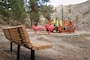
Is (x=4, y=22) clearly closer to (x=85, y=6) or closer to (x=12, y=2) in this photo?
(x=12, y=2)

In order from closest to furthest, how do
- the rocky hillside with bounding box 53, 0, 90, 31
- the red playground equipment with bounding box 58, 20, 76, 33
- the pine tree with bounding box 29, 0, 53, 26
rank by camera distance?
the red playground equipment with bounding box 58, 20, 76, 33
the pine tree with bounding box 29, 0, 53, 26
the rocky hillside with bounding box 53, 0, 90, 31

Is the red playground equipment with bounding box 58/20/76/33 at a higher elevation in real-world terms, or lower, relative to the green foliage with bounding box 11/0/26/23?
lower

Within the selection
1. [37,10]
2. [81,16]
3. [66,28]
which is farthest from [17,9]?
[81,16]

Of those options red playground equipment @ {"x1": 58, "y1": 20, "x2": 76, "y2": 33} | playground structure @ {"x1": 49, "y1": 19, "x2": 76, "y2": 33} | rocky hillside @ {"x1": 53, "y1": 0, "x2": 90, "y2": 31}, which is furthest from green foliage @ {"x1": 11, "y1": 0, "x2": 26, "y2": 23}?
rocky hillside @ {"x1": 53, "y1": 0, "x2": 90, "y2": 31}

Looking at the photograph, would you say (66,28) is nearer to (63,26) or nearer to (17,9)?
(63,26)

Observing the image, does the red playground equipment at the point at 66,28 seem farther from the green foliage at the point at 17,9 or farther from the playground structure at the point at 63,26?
the green foliage at the point at 17,9

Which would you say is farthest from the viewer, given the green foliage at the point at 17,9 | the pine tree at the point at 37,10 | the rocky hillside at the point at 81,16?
the rocky hillside at the point at 81,16

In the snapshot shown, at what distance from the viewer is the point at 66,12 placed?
159 feet

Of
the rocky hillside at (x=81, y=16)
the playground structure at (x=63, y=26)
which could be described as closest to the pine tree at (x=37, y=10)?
the rocky hillside at (x=81, y=16)

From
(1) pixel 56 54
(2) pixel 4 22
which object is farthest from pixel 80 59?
(2) pixel 4 22

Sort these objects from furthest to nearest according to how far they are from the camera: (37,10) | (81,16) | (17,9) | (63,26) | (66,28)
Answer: (81,16) → (37,10) → (17,9) → (63,26) → (66,28)

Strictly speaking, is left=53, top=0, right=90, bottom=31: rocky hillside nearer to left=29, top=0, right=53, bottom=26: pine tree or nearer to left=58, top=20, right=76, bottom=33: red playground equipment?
left=29, top=0, right=53, bottom=26: pine tree

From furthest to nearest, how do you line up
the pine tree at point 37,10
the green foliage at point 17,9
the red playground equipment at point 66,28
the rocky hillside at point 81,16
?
the rocky hillside at point 81,16
the pine tree at point 37,10
the green foliage at point 17,9
the red playground equipment at point 66,28

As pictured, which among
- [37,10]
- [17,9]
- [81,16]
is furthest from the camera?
[81,16]
